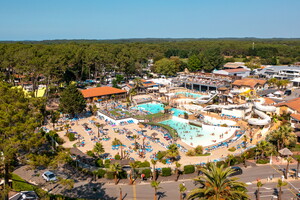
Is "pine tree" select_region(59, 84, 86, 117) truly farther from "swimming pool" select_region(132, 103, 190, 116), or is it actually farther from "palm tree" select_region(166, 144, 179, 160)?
"palm tree" select_region(166, 144, 179, 160)

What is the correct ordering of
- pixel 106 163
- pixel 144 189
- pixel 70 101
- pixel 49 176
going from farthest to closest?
pixel 70 101, pixel 106 163, pixel 49 176, pixel 144 189

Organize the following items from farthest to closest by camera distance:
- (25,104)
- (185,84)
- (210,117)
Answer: (185,84) → (210,117) → (25,104)

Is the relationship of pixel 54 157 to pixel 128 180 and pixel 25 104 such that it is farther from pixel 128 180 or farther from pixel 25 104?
pixel 128 180

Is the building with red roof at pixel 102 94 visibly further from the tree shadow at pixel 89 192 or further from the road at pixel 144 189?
the tree shadow at pixel 89 192

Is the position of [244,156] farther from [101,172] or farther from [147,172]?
[101,172]

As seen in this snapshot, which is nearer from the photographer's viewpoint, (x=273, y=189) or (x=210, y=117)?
(x=273, y=189)

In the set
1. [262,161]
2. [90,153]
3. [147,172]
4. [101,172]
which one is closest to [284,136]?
[262,161]

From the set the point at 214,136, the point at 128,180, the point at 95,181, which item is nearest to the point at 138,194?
the point at 128,180

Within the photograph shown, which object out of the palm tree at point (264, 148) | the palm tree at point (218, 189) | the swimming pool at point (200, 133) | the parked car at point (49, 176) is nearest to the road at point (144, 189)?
the parked car at point (49, 176)
